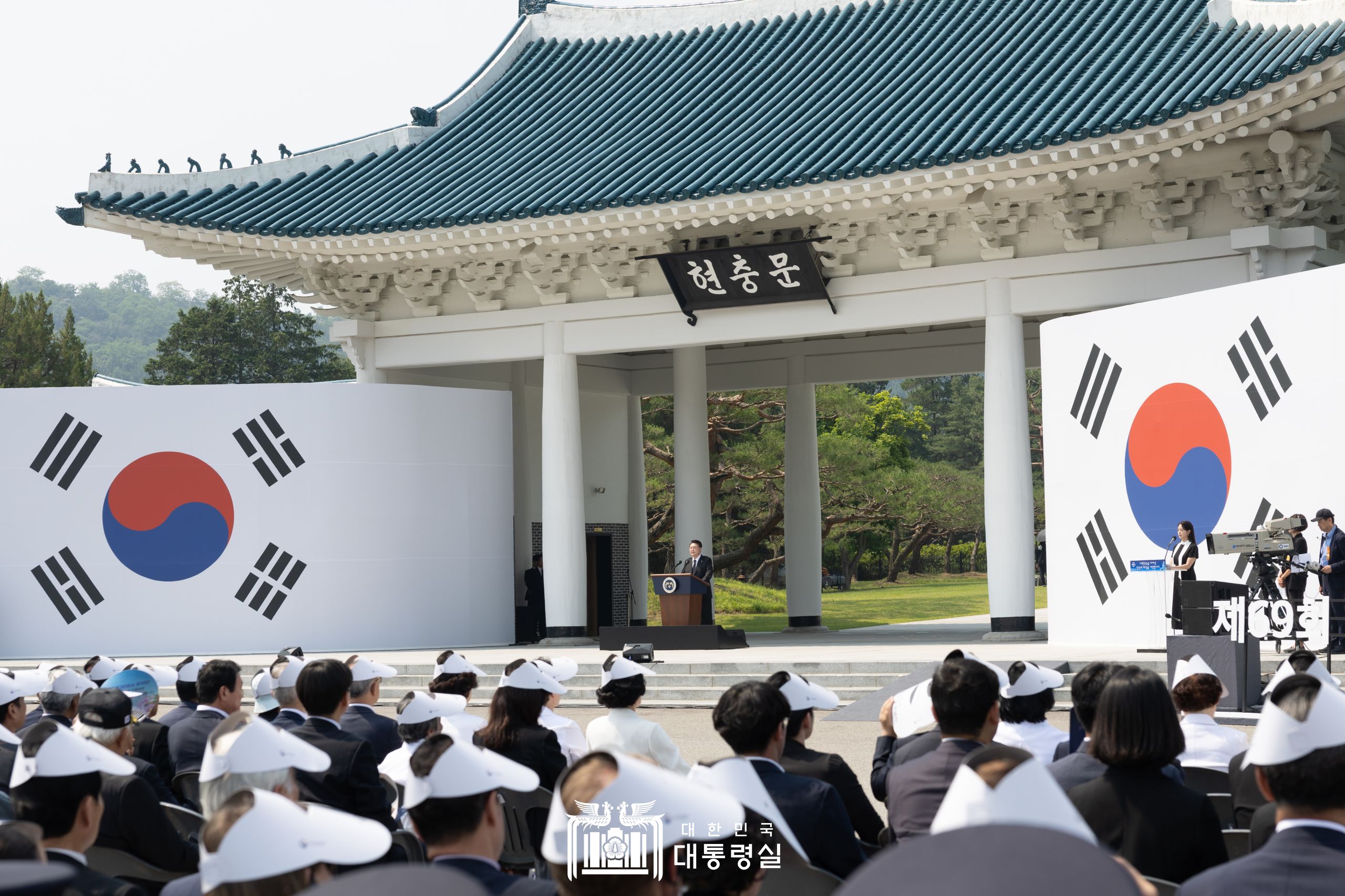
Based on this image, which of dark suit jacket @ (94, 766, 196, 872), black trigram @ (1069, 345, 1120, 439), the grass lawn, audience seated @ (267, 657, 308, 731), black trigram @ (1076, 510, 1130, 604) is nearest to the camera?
dark suit jacket @ (94, 766, 196, 872)

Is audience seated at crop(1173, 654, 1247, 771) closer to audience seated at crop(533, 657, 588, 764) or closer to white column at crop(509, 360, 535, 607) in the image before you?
audience seated at crop(533, 657, 588, 764)

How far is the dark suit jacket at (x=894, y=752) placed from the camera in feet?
16.2

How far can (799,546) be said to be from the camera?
74.3 ft

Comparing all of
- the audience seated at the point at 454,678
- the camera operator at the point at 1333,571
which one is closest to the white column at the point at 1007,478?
the camera operator at the point at 1333,571

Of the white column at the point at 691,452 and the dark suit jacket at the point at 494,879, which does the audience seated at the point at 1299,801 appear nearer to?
the dark suit jacket at the point at 494,879

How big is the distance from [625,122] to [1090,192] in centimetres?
688

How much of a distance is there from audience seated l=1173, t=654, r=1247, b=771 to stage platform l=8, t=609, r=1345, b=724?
17.8ft

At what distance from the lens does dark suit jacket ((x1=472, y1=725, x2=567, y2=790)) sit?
220 inches

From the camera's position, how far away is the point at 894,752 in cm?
532

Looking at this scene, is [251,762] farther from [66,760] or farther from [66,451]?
[66,451]

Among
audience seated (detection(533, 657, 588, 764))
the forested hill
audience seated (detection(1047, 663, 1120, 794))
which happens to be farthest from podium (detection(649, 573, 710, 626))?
the forested hill

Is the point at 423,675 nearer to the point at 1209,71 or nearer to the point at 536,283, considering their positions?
the point at 536,283

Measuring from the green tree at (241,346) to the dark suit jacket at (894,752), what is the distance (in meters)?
47.5

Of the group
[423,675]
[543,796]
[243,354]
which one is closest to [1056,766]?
[543,796]
